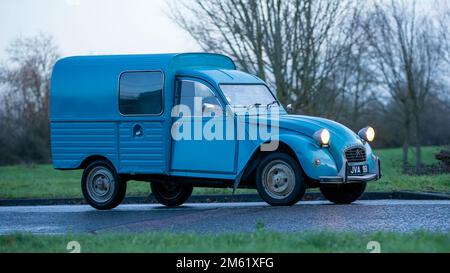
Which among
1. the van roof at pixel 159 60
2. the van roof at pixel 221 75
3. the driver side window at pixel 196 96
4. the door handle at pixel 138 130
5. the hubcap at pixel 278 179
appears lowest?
the hubcap at pixel 278 179

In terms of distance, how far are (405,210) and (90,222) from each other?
418 centimetres

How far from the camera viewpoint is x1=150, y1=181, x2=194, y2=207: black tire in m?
15.0

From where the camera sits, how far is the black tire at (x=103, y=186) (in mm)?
14383

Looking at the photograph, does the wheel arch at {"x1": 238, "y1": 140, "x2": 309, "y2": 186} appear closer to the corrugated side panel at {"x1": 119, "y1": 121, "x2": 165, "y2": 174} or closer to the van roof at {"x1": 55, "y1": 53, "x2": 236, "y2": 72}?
the corrugated side panel at {"x1": 119, "y1": 121, "x2": 165, "y2": 174}

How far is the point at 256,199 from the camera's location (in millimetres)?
16000

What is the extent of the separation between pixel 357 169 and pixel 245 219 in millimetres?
2377

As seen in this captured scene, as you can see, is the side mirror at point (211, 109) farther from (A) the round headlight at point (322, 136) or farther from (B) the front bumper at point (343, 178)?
(B) the front bumper at point (343, 178)

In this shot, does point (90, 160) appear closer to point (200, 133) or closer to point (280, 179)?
point (200, 133)

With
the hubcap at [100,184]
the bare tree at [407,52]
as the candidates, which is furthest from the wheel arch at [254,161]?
the bare tree at [407,52]

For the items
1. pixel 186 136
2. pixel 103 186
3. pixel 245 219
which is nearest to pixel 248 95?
pixel 186 136

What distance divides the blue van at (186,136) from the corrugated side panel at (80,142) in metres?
0.02

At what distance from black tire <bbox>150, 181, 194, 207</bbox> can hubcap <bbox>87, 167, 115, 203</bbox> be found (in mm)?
1012
